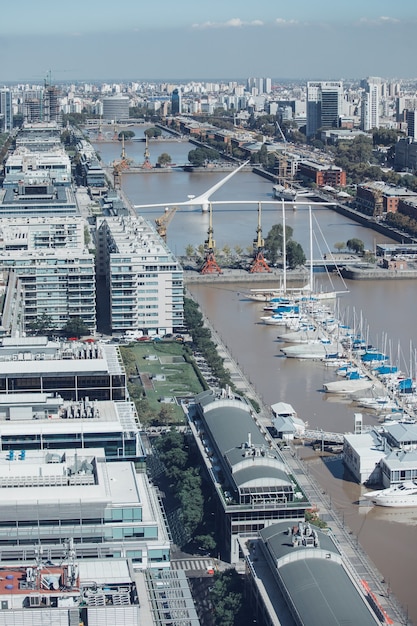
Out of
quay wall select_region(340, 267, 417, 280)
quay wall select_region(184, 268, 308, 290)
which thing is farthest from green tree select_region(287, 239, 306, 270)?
quay wall select_region(340, 267, 417, 280)

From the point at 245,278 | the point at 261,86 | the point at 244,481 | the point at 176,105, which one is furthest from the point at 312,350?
the point at 261,86

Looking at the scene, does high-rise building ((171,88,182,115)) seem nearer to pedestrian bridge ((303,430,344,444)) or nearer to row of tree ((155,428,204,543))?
pedestrian bridge ((303,430,344,444))

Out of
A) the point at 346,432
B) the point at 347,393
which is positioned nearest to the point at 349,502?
the point at 346,432

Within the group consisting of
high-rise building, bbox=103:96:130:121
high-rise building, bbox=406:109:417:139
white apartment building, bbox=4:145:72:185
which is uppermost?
high-rise building, bbox=103:96:130:121

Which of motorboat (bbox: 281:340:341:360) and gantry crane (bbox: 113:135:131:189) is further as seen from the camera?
gantry crane (bbox: 113:135:131:189)

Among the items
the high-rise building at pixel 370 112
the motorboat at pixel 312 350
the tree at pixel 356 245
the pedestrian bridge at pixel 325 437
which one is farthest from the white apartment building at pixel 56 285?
the high-rise building at pixel 370 112

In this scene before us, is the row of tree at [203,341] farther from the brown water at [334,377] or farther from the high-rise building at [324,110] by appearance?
the high-rise building at [324,110]

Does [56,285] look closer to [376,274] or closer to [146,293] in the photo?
[146,293]
